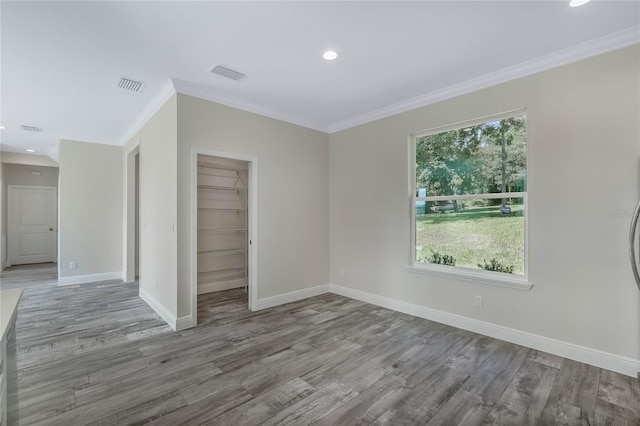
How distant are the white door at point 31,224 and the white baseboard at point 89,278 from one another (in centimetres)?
344

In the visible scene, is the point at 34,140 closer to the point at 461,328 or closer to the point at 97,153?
the point at 97,153

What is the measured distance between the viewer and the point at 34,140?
5828mm

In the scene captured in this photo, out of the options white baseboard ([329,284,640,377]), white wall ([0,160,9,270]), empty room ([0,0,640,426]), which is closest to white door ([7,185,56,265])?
white wall ([0,160,9,270])

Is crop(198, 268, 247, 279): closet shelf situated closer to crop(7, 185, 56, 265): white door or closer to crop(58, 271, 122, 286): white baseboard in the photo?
crop(58, 271, 122, 286): white baseboard

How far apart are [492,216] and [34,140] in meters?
8.29

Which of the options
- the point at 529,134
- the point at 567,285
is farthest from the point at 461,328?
the point at 529,134

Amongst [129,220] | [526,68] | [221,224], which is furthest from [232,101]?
[129,220]

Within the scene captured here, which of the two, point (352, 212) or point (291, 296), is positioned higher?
point (352, 212)

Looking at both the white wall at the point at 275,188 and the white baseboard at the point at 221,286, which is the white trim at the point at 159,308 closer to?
the white wall at the point at 275,188

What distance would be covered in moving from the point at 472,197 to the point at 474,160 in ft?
1.44

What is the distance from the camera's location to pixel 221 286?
5129 millimetres

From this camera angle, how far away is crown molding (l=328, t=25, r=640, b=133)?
2.43 meters

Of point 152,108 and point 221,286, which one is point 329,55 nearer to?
point 152,108

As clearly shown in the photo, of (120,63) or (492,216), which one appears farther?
(492,216)
